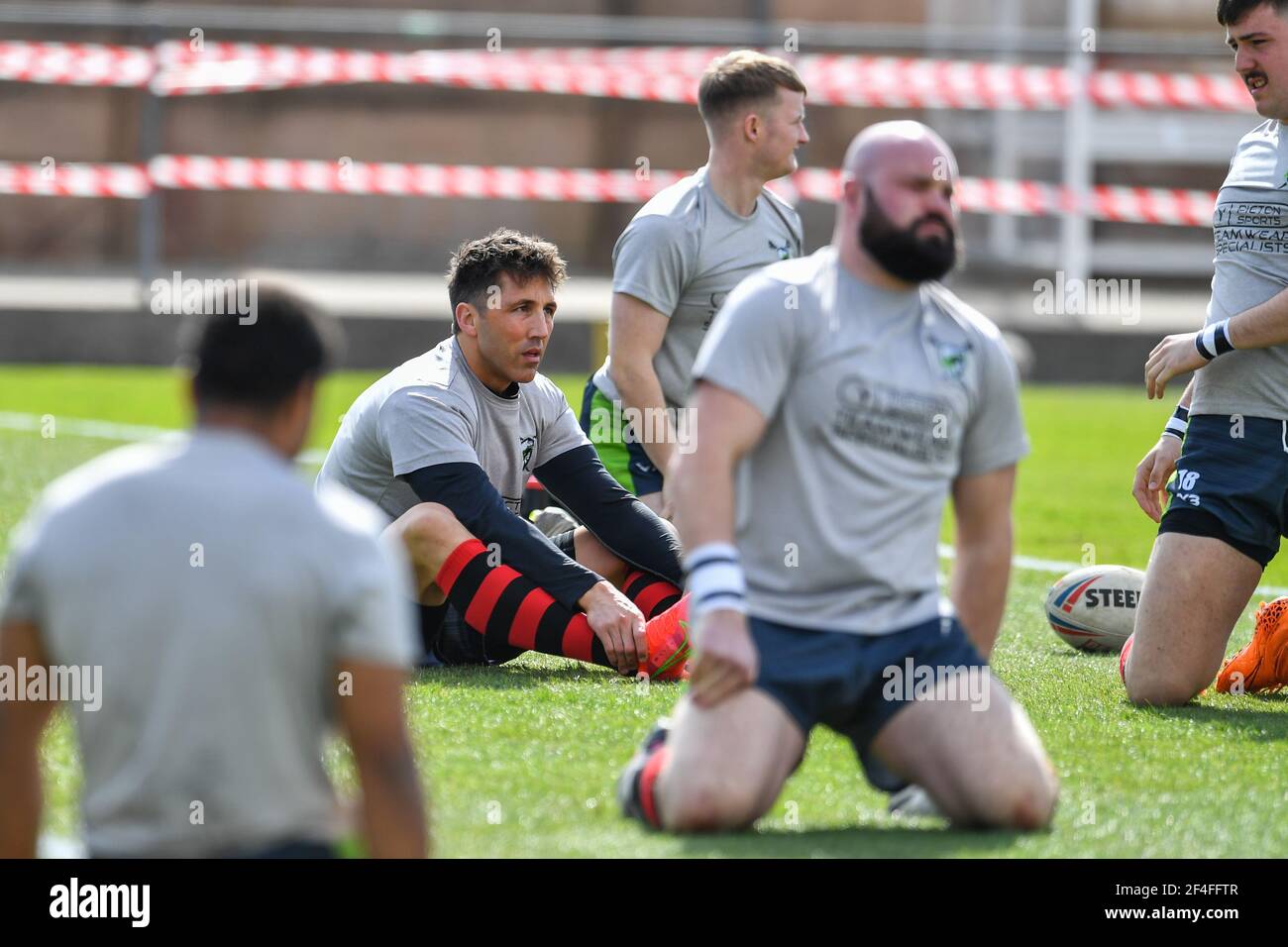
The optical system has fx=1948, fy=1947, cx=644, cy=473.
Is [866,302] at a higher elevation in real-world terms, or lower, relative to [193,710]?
higher

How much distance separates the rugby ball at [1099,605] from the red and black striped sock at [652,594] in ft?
4.66

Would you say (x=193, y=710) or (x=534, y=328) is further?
(x=534, y=328)

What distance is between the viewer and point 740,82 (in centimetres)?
656

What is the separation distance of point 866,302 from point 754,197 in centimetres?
261

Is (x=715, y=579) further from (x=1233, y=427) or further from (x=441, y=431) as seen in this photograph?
(x=1233, y=427)

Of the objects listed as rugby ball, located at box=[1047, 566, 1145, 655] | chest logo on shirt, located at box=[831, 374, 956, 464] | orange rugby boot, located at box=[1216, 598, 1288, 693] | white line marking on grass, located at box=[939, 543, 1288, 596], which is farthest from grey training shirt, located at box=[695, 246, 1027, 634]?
white line marking on grass, located at box=[939, 543, 1288, 596]

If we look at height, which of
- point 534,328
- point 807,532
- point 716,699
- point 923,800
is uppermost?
point 534,328

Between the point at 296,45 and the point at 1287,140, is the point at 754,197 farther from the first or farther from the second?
the point at 296,45

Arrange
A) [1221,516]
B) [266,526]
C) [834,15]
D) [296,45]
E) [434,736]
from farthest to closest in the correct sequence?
[834,15], [296,45], [1221,516], [434,736], [266,526]

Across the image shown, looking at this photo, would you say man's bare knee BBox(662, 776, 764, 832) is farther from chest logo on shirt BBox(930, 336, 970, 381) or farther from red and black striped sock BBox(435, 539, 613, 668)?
red and black striped sock BBox(435, 539, 613, 668)

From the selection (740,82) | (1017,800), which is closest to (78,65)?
(740,82)

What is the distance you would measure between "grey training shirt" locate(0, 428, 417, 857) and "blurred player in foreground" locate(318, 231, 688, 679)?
2.96m

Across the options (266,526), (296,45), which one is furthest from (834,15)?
(266,526)

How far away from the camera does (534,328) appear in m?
6.01
